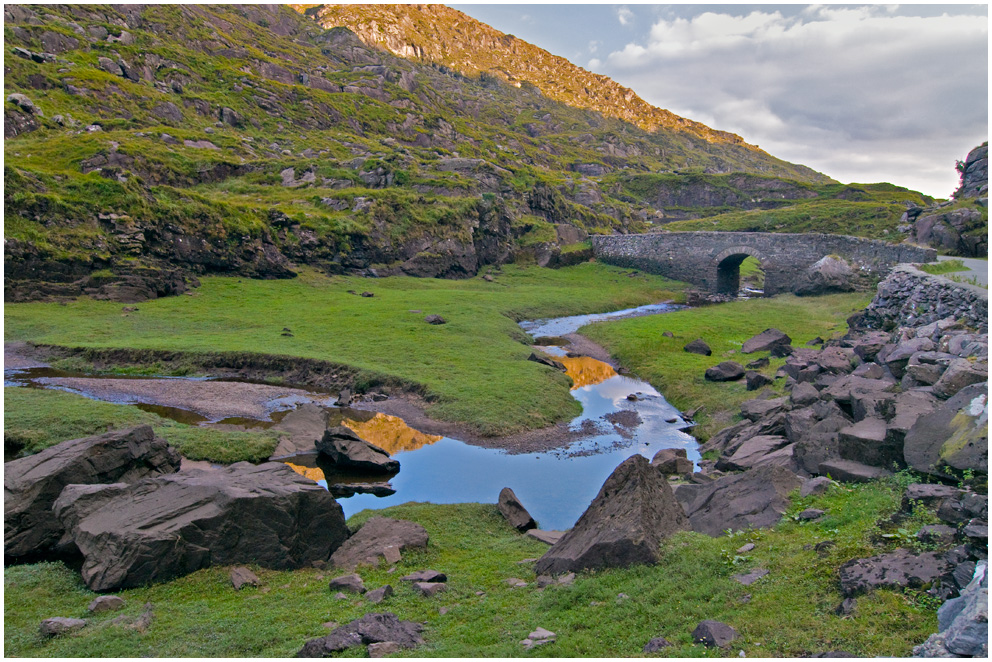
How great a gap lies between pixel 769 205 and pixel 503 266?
8915cm

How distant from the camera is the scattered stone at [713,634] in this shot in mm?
8617

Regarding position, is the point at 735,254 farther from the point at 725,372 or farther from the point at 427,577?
the point at 427,577

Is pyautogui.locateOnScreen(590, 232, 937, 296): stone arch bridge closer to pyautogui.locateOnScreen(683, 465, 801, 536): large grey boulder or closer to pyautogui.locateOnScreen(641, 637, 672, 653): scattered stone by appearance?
pyautogui.locateOnScreen(683, 465, 801, 536): large grey boulder

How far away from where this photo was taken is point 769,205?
453 ft

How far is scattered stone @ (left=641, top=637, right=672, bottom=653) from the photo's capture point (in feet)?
29.2

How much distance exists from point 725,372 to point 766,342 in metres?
7.25

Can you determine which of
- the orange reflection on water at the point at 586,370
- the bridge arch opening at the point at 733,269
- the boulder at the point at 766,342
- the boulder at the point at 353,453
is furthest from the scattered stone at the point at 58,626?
the bridge arch opening at the point at 733,269

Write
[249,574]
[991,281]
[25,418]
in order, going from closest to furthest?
[249,574] → [991,281] → [25,418]

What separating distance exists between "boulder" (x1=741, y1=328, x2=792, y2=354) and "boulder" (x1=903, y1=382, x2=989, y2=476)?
25244mm

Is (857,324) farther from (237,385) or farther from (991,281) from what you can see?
(237,385)

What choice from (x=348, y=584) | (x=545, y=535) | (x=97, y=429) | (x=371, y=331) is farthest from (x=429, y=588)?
(x=371, y=331)

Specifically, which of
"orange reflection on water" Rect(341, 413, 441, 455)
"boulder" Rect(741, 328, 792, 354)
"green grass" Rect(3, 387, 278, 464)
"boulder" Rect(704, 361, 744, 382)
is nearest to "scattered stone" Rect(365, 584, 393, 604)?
"green grass" Rect(3, 387, 278, 464)

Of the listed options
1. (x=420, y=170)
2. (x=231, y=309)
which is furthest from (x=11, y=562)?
(x=420, y=170)

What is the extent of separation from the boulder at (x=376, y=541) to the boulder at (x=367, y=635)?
150 inches
